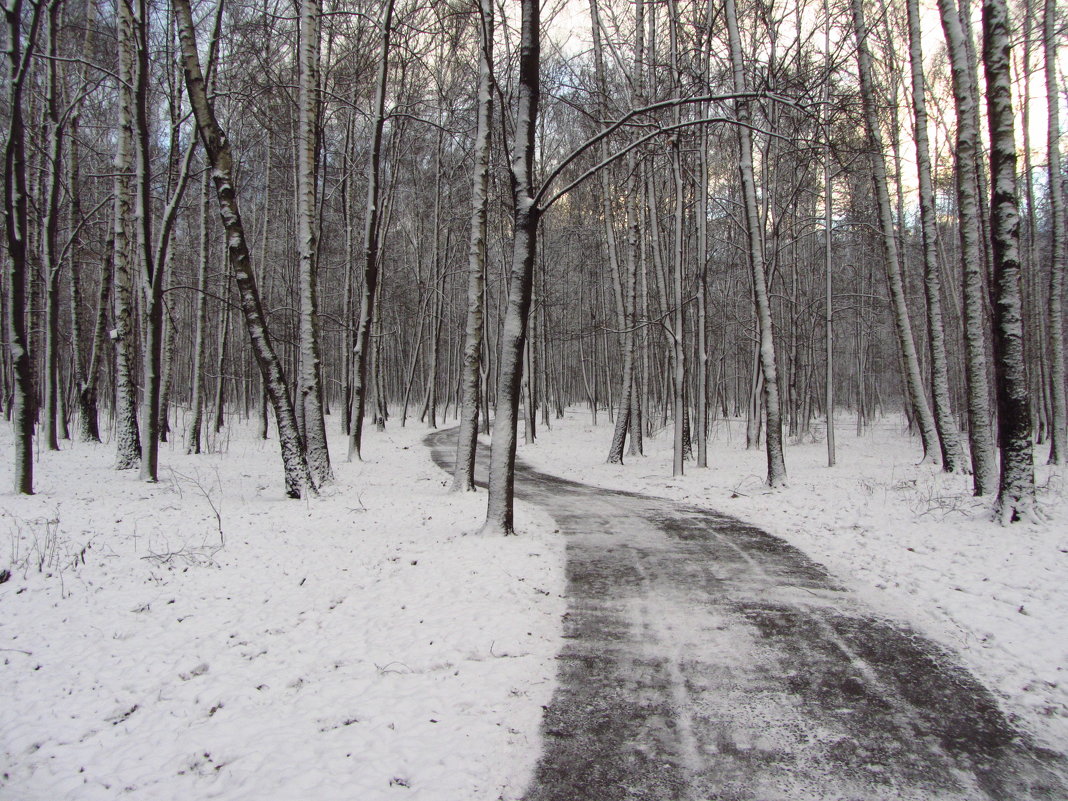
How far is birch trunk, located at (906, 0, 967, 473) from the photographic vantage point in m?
12.2

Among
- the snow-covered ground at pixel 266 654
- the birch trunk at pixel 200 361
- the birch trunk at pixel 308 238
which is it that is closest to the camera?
the snow-covered ground at pixel 266 654

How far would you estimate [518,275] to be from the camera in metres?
6.92

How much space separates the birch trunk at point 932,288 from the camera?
12.2 meters

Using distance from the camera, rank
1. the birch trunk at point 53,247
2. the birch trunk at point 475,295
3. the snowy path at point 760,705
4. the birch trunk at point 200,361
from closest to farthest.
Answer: the snowy path at point 760,705 → the birch trunk at point 475,295 → the birch trunk at point 53,247 → the birch trunk at point 200,361

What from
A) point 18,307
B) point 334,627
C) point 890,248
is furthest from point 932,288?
point 18,307

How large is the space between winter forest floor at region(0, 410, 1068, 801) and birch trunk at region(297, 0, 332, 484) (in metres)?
1.39

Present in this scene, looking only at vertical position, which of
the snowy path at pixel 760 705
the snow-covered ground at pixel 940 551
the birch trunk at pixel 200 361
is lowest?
the snowy path at pixel 760 705

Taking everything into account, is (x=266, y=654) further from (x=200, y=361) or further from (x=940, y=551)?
(x=200, y=361)

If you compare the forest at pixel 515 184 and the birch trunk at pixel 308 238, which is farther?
the birch trunk at pixel 308 238

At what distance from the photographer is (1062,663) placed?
3867 millimetres

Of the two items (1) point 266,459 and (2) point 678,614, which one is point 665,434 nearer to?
(1) point 266,459

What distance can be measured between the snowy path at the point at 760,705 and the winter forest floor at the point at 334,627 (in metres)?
0.24

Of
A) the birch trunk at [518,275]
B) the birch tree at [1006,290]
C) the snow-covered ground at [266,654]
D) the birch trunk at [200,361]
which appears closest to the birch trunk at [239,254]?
the snow-covered ground at [266,654]

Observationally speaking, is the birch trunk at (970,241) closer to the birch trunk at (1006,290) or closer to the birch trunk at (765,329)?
the birch trunk at (1006,290)
